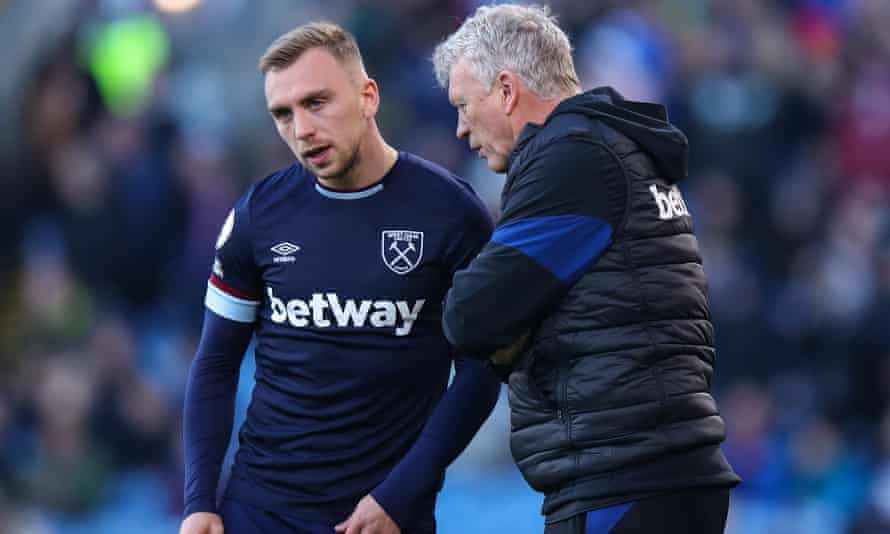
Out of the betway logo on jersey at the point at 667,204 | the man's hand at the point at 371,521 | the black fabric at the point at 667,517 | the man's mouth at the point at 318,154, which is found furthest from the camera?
the man's mouth at the point at 318,154

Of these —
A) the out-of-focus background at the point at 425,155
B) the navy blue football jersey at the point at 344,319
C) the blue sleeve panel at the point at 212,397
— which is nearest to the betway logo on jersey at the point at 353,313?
the navy blue football jersey at the point at 344,319

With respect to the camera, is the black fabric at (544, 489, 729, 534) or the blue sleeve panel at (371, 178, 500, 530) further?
the blue sleeve panel at (371, 178, 500, 530)

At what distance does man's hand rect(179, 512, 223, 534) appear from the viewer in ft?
13.6

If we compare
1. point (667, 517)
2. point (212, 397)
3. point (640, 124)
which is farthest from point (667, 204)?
point (212, 397)

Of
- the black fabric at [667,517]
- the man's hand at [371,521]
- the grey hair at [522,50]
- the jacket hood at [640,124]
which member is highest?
the grey hair at [522,50]

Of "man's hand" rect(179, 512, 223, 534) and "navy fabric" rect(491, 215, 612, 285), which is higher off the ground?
"navy fabric" rect(491, 215, 612, 285)

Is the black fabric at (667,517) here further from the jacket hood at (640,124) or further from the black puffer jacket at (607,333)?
the jacket hood at (640,124)

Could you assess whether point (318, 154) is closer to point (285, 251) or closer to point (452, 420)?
point (285, 251)

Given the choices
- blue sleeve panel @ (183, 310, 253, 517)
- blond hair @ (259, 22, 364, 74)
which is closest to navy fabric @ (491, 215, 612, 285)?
blond hair @ (259, 22, 364, 74)

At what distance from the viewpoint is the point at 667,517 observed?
358cm

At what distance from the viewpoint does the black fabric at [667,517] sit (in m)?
3.56

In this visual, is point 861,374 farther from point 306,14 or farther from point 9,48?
point 9,48

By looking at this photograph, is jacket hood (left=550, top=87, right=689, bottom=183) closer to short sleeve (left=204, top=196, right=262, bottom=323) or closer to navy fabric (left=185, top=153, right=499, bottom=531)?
navy fabric (left=185, top=153, right=499, bottom=531)

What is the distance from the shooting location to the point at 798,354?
9297 mm
